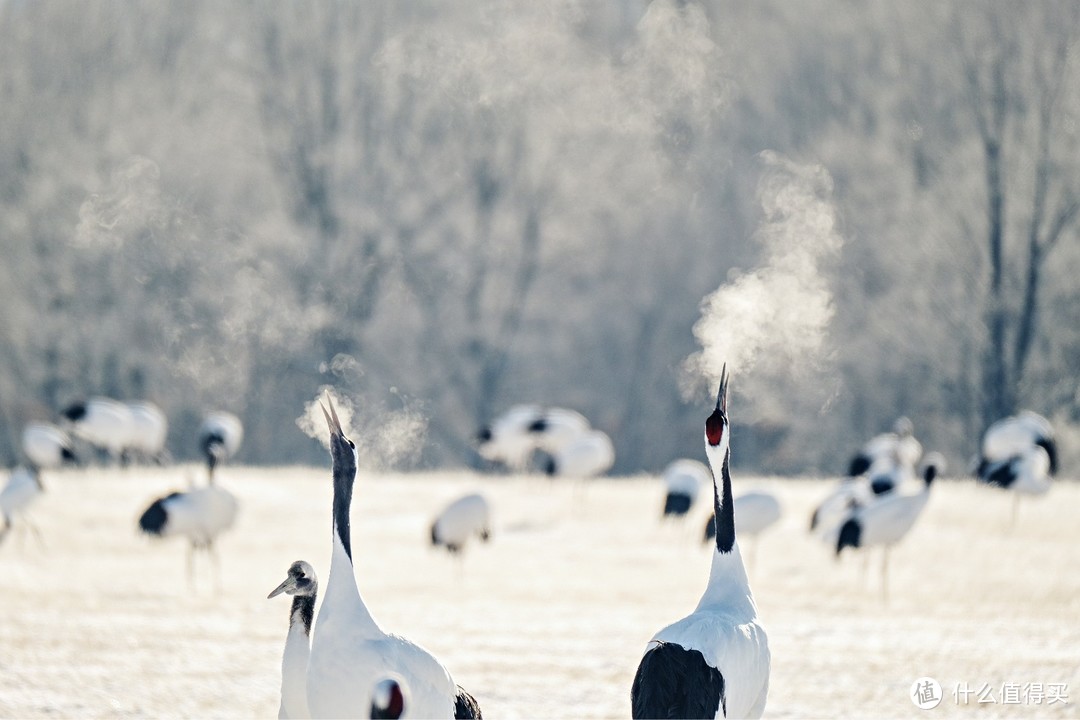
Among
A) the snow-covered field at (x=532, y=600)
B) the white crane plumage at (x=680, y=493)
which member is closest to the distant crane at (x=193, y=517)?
the snow-covered field at (x=532, y=600)

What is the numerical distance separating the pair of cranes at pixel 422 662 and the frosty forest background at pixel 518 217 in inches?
965

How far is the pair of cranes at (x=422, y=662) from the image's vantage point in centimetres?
612

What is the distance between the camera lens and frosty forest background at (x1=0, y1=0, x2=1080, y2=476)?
32781 millimetres

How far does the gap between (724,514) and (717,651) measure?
94 centimetres

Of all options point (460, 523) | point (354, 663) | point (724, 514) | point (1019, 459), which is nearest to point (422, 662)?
point (354, 663)

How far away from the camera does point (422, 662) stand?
20.9 feet

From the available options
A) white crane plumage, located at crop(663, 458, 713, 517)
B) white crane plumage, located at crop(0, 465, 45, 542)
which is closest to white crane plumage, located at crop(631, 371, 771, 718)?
white crane plumage, located at crop(0, 465, 45, 542)

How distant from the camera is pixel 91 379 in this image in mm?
35062

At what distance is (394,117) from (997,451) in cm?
1992

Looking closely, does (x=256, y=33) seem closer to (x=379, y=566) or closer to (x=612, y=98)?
(x=612, y=98)

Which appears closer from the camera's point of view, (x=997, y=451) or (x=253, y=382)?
(x=997, y=451)

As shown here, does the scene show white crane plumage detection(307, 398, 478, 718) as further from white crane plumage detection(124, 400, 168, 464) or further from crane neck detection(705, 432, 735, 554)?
white crane plumage detection(124, 400, 168, 464)

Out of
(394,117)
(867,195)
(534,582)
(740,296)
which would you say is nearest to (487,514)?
(534,582)

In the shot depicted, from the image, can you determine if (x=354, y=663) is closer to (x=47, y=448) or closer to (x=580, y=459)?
(x=580, y=459)
